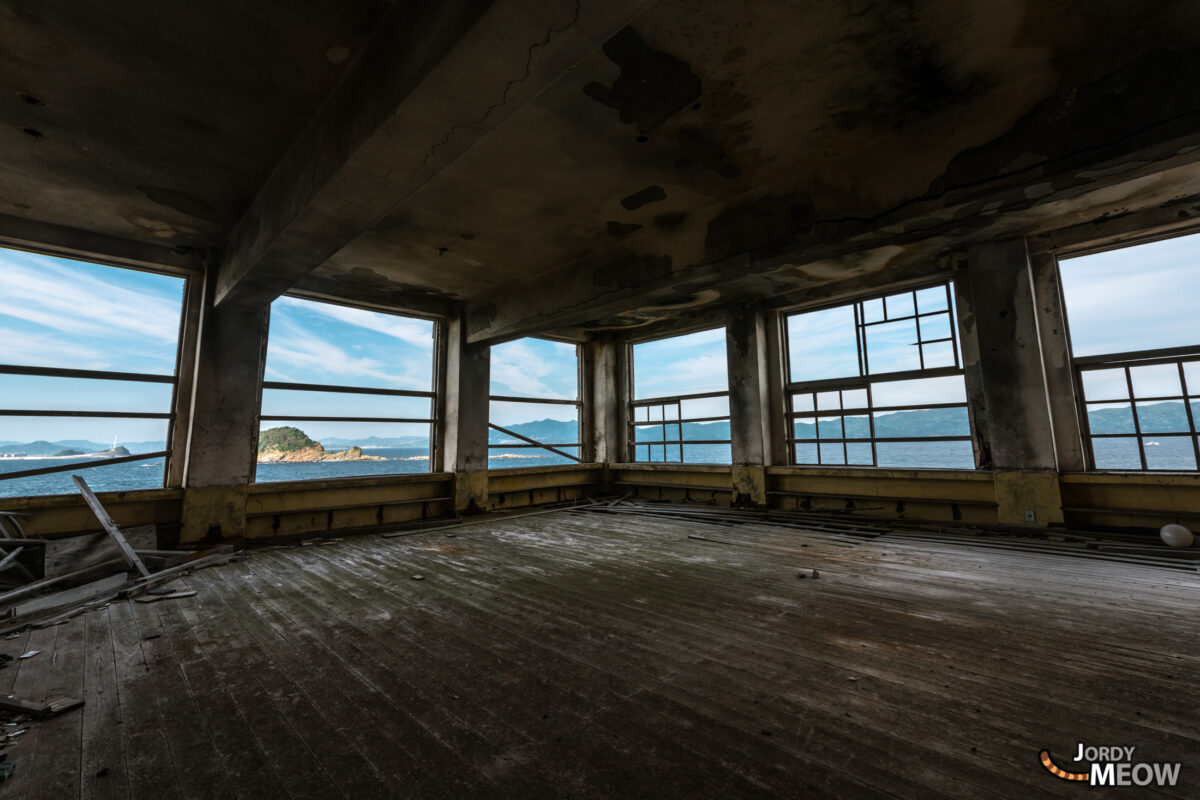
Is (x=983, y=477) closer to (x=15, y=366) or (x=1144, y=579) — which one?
(x=1144, y=579)

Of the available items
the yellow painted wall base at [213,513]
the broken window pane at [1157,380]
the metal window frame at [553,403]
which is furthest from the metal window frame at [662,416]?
the yellow painted wall base at [213,513]

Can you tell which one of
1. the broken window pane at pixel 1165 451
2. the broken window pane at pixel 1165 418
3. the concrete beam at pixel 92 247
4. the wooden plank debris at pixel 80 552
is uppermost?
the concrete beam at pixel 92 247

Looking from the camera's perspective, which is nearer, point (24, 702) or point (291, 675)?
point (24, 702)

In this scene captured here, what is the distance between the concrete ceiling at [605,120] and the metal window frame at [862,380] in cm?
177

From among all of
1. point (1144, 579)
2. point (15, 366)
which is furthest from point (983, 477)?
point (15, 366)

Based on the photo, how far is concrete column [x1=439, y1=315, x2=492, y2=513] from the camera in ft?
24.5

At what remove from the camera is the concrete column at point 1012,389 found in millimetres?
5164

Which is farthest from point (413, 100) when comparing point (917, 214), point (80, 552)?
point (80, 552)

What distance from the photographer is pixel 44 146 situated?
3.57 m

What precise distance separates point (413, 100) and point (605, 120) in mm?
1554

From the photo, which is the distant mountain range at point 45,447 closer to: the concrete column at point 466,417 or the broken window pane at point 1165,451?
the concrete column at point 466,417

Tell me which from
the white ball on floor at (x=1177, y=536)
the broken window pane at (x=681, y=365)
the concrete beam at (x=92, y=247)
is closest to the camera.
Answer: the white ball on floor at (x=1177, y=536)

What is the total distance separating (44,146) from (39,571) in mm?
3356

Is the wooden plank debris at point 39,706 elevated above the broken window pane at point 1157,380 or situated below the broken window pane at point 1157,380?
below
